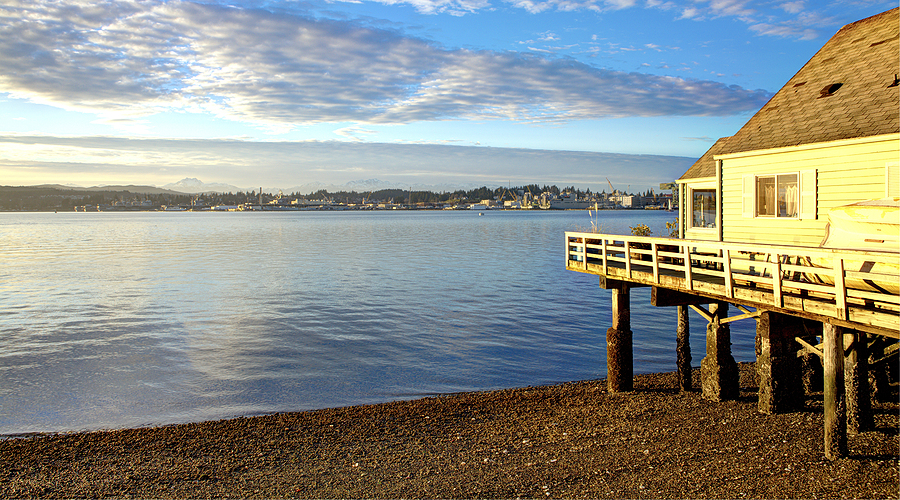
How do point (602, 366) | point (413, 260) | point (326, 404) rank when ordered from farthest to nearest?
point (413, 260)
point (602, 366)
point (326, 404)

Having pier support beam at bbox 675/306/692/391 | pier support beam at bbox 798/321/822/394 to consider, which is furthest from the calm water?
pier support beam at bbox 798/321/822/394

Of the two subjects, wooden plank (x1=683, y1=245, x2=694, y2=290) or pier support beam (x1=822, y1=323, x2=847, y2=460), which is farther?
wooden plank (x1=683, y1=245, x2=694, y2=290)

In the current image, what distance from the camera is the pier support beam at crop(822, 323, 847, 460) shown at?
31.9 feet

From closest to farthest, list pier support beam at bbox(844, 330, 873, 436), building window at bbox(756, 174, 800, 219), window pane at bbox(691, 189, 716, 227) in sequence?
pier support beam at bbox(844, 330, 873, 436), building window at bbox(756, 174, 800, 219), window pane at bbox(691, 189, 716, 227)

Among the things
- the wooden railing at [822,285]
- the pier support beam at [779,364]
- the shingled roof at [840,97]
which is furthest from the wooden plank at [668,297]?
the shingled roof at [840,97]

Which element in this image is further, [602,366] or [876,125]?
[602,366]

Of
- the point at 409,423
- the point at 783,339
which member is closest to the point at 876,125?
the point at 783,339

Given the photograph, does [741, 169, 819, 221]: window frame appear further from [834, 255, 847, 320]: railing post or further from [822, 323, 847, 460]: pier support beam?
Result: [834, 255, 847, 320]: railing post

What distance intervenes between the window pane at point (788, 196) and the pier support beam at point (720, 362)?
111 inches

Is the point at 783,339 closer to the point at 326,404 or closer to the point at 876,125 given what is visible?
the point at 876,125

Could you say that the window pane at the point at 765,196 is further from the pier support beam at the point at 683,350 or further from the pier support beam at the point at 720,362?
the pier support beam at the point at 683,350

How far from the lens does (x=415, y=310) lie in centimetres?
3041

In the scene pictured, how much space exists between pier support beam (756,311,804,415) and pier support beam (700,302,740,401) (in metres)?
1.31

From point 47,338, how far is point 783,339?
1034 inches
